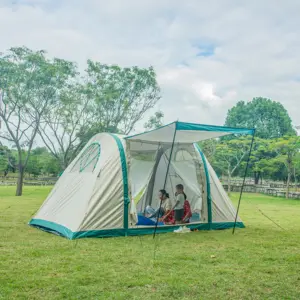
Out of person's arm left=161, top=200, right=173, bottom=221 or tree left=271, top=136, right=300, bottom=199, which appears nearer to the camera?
person's arm left=161, top=200, right=173, bottom=221

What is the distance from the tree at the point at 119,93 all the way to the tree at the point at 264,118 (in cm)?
1607

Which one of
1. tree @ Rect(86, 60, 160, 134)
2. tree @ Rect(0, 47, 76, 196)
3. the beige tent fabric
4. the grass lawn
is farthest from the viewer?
tree @ Rect(86, 60, 160, 134)

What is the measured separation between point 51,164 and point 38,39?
72.6 feet

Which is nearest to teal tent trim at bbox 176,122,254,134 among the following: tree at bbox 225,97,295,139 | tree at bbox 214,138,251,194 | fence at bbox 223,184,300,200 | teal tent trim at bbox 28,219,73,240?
teal tent trim at bbox 28,219,73,240

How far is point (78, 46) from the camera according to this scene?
51.2 ft

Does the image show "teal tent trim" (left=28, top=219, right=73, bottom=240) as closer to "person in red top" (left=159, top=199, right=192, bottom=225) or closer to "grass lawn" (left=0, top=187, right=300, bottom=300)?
"grass lawn" (left=0, top=187, right=300, bottom=300)

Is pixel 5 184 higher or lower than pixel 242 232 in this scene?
lower

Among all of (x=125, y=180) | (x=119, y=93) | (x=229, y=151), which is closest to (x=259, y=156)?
(x=229, y=151)

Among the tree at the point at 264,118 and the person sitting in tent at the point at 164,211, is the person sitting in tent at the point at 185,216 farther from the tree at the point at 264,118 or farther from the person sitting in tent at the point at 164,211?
the tree at the point at 264,118

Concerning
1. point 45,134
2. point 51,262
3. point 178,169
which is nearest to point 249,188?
point 45,134

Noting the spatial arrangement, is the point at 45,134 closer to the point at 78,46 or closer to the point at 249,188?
the point at 78,46

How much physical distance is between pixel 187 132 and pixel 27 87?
12298 millimetres

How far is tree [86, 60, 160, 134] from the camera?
Answer: 62.3 ft

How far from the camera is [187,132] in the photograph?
682 cm
